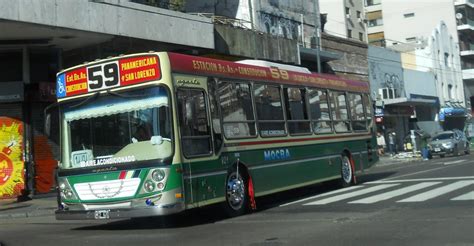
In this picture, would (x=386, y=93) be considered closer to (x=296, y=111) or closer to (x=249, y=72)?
(x=296, y=111)

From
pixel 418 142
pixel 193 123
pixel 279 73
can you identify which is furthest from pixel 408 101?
pixel 193 123

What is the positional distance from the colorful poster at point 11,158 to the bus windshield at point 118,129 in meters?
9.85

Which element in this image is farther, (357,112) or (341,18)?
(341,18)

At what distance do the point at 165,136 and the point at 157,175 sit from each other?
2.25ft

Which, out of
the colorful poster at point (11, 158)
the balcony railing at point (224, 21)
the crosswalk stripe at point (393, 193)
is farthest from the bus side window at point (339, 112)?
the colorful poster at point (11, 158)

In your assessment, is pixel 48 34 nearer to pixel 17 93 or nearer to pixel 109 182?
pixel 17 93

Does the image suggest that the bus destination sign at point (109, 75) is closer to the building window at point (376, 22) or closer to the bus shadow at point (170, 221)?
the bus shadow at point (170, 221)

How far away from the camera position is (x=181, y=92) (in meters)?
10.2

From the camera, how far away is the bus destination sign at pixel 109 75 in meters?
10.0

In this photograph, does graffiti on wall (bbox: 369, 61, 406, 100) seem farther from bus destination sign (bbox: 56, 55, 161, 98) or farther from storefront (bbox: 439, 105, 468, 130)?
bus destination sign (bbox: 56, 55, 161, 98)

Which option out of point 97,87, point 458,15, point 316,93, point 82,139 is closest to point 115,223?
point 82,139

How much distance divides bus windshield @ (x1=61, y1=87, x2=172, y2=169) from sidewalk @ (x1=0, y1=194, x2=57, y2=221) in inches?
224

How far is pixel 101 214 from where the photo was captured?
32.8 ft

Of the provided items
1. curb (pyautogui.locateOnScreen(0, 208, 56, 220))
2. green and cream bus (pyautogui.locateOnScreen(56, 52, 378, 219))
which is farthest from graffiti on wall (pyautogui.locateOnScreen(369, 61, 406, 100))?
green and cream bus (pyautogui.locateOnScreen(56, 52, 378, 219))
